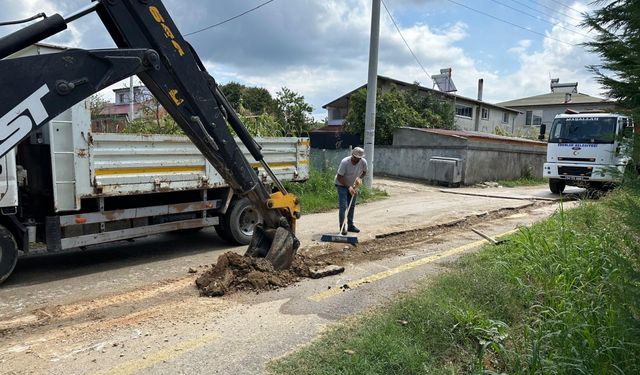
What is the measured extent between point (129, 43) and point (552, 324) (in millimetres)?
4292

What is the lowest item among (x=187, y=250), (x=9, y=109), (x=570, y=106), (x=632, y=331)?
(x=187, y=250)

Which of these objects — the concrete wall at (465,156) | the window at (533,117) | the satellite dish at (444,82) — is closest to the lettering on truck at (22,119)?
the concrete wall at (465,156)

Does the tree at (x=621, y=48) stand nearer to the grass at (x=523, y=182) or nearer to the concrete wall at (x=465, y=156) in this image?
the concrete wall at (x=465, y=156)

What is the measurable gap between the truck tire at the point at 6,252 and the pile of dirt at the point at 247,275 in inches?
85.1

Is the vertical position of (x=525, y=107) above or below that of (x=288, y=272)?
above

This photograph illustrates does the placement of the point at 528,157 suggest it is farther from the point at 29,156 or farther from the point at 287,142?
the point at 29,156

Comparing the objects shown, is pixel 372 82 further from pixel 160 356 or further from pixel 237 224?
pixel 160 356

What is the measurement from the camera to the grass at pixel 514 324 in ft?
10.1

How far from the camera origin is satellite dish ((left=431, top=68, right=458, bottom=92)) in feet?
128

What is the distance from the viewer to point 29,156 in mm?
5891

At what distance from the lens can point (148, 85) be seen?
180 inches

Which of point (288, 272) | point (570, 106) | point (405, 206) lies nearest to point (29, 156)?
point (288, 272)

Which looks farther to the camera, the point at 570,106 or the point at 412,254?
the point at 570,106

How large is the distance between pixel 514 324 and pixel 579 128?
13.4m
